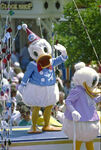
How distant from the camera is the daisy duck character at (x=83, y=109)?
536cm

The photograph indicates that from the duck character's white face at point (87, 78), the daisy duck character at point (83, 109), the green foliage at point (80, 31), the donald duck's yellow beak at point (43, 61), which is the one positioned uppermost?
the green foliage at point (80, 31)

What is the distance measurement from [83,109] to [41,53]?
3.34 feet

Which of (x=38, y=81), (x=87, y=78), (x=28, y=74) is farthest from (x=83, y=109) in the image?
(x=28, y=74)

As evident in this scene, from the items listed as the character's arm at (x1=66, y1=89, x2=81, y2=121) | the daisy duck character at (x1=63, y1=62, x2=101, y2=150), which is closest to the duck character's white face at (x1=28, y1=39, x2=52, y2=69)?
the daisy duck character at (x1=63, y1=62, x2=101, y2=150)

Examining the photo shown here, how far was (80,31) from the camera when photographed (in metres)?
9.09

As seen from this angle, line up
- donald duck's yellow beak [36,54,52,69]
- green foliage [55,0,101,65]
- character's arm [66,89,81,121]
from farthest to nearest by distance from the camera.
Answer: green foliage [55,0,101,65] → donald duck's yellow beak [36,54,52,69] → character's arm [66,89,81,121]

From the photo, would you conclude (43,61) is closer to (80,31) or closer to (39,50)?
(39,50)

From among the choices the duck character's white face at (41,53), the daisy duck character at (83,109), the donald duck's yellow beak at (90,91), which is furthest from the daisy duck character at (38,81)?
the donald duck's yellow beak at (90,91)

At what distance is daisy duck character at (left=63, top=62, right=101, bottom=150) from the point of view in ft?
17.6

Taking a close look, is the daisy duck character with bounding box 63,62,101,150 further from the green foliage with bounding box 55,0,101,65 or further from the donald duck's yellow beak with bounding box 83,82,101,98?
the green foliage with bounding box 55,0,101,65

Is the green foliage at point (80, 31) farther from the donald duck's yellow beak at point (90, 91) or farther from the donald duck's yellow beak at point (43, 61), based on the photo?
the donald duck's yellow beak at point (90, 91)

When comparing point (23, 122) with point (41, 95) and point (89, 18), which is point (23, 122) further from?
point (89, 18)

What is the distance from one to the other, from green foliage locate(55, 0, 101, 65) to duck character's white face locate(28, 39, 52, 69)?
281 centimetres

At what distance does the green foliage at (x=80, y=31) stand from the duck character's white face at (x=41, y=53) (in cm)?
281
